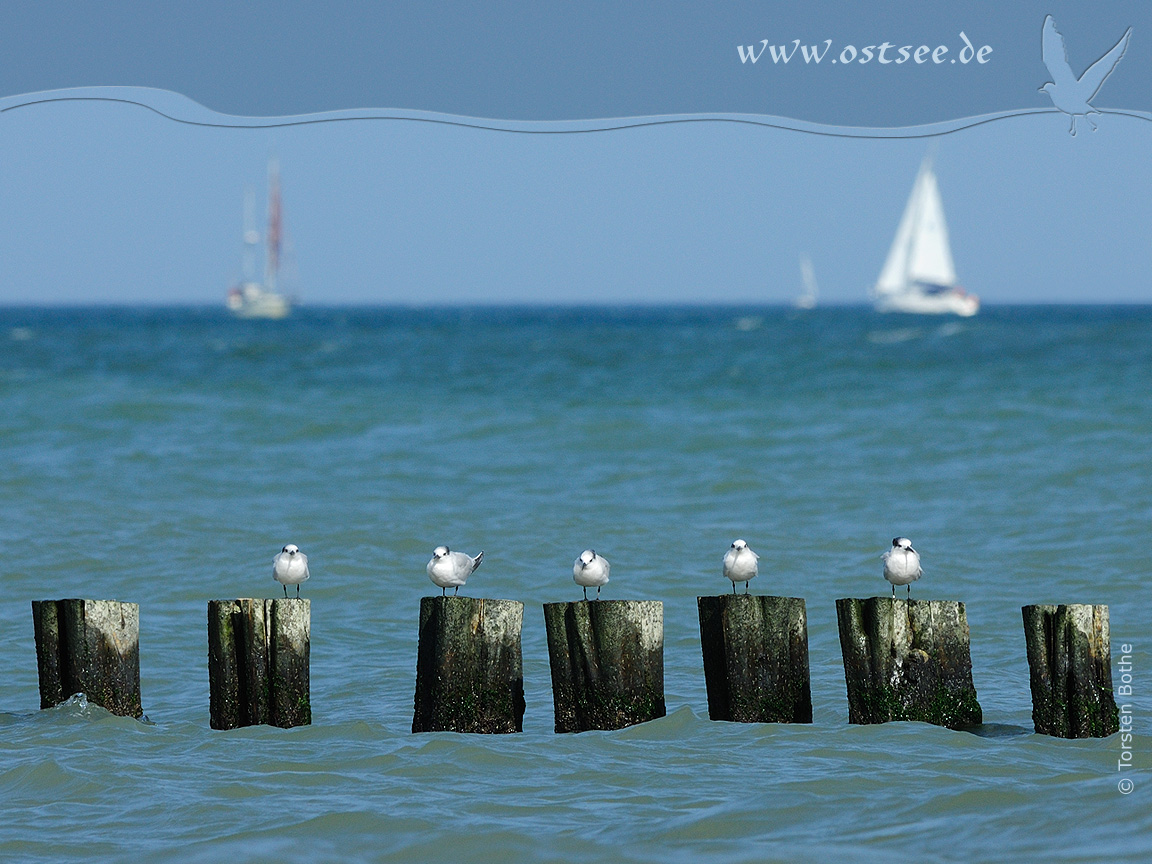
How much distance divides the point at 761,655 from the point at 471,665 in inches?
50.7

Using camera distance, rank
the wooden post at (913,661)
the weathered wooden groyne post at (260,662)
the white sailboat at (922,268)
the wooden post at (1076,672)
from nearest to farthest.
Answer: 1. the wooden post at (1076,672)
2. the wooden post at (913,661)
3. the weathered wooden groyne post at (260,662)
4. the white sailboat at (922,268)

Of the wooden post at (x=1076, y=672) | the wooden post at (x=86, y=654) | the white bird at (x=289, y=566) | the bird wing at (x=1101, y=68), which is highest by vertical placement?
the bird wing at (x=1101, y=68)

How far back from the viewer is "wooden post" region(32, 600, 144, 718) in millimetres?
6320

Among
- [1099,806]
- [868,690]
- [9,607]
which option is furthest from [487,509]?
[1099,806]

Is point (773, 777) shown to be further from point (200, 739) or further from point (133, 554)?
point (133, 554)

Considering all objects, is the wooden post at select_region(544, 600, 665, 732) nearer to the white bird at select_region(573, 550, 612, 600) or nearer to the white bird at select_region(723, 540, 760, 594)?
the white bird at select_region(573, 550, 612, 600)

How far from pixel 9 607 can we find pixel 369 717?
369 cm

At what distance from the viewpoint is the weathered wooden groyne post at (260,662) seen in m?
6.17

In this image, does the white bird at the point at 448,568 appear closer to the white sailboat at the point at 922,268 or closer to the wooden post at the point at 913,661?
the wooden post at the point at 913,661

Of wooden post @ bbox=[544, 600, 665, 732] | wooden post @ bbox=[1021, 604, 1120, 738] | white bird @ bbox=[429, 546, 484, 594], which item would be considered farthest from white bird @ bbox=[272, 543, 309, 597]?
wooden post @ bbox=[1021, 604, 1120, 738]

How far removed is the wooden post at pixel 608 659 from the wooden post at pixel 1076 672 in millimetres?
1650

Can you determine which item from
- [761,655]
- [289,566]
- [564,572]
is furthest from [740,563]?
[564,572]

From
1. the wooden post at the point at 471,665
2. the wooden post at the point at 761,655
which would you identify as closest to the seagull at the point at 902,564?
the wooden post at the point at 761,655

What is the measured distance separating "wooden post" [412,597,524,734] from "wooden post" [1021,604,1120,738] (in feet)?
7.47
